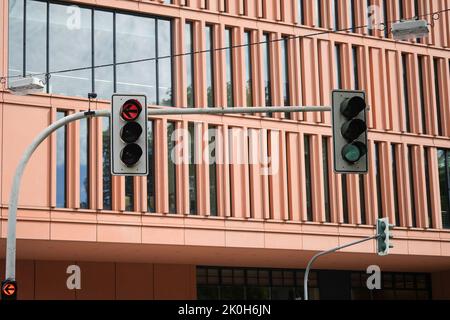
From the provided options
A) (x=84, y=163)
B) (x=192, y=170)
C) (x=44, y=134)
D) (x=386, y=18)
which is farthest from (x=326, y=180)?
(x=44, y=134)

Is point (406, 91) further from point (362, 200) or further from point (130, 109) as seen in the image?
point (130, 109)

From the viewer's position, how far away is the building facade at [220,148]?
32469mm

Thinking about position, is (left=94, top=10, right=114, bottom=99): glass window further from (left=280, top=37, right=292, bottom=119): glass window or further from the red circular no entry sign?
the red circular no entry sign

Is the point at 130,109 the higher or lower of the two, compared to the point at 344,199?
lower

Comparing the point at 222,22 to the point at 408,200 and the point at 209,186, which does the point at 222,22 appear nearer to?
the point at 209,186

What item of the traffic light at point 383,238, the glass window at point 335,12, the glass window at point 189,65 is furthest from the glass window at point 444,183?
the glass window at point 189,65

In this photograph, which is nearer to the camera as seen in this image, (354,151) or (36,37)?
(354,151)

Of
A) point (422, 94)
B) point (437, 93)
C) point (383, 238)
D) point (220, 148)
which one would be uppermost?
point (437, 93)

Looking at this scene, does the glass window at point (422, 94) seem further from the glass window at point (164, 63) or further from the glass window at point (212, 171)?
the glass window at point (164, 63)

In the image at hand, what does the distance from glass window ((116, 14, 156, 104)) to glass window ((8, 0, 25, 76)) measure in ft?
10.7

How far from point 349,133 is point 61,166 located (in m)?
19.5

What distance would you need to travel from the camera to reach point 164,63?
34.8 metres
